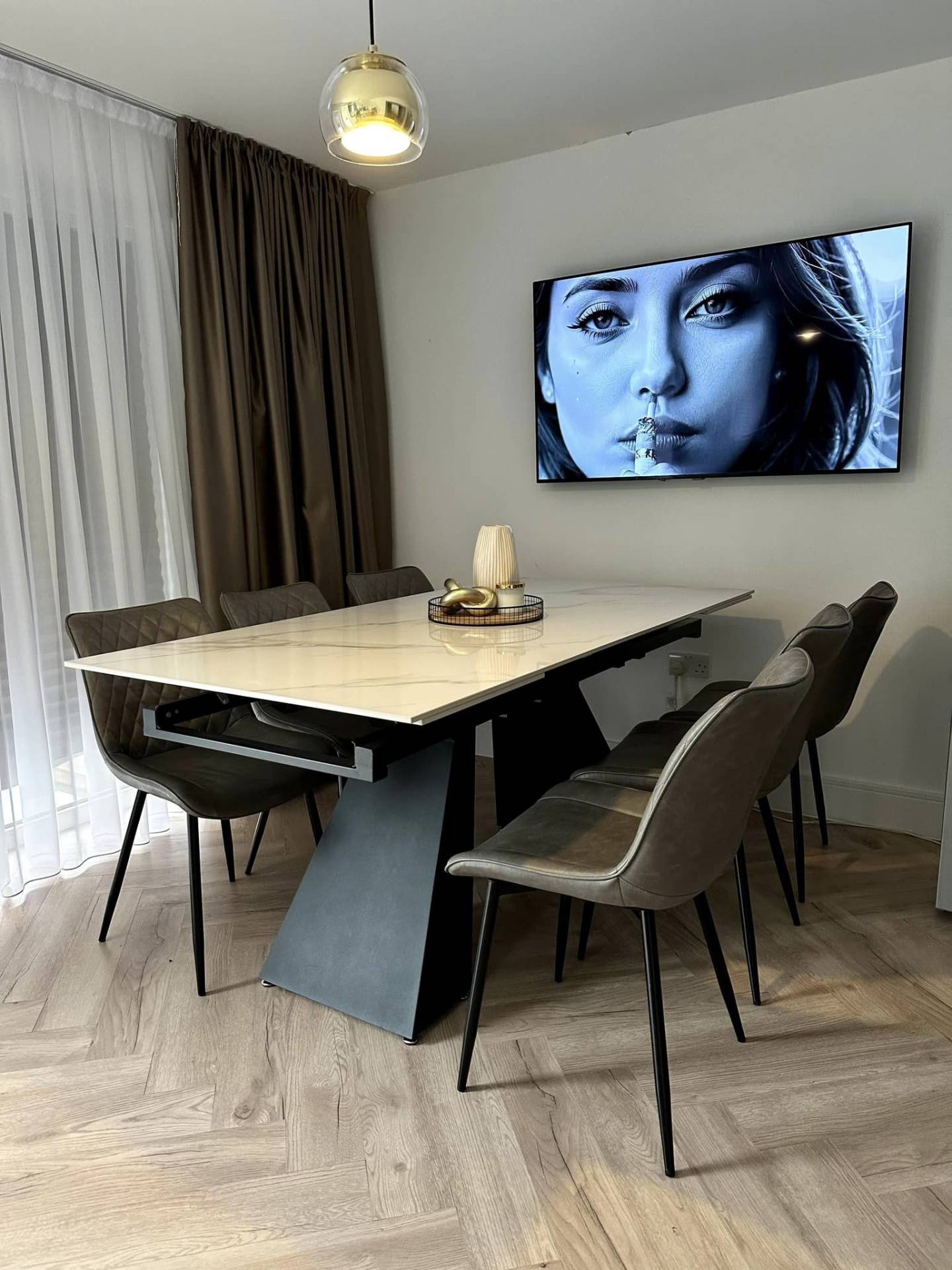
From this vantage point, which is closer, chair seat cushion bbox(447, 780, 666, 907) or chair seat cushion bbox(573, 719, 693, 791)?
chair seat cushion bbox(447, 780, 666, 907)

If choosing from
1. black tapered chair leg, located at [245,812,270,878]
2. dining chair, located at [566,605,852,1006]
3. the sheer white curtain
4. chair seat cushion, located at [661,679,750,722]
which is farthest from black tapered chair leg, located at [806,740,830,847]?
the sheer white curtain

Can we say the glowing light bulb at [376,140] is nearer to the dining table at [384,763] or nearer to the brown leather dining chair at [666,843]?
the dining table at [384,763]

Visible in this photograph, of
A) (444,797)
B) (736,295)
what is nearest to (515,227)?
(736,295)

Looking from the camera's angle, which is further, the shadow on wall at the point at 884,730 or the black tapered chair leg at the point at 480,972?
the shadow on wall at the point at 884,730

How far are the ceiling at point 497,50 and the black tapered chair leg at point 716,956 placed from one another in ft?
7.41

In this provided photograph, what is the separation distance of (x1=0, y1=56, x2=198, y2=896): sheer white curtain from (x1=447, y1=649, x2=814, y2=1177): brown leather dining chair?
5.67 feet

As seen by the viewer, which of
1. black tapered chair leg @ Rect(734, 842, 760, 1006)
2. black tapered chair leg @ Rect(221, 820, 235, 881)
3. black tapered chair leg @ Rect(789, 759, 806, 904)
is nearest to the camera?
black tapered chair leg @ Rect(734, 842, 760, 1006)

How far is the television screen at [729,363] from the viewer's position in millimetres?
2924

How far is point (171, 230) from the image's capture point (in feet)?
10.5

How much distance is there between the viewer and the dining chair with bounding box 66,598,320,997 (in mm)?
2215

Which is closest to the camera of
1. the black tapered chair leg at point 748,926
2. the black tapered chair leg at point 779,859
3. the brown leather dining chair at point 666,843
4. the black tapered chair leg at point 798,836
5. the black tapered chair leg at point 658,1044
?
the brown leather dining chair at point 666,843

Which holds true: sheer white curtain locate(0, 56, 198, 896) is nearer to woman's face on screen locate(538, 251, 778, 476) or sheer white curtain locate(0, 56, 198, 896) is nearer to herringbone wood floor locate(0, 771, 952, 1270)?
herringbone wood floor locate(0, 771, 952, 1270)

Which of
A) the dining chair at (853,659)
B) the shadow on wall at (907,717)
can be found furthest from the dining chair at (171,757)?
the shadow on wall at (907,717)

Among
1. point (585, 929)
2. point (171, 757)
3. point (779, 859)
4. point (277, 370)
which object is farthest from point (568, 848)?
point (277, 370)
